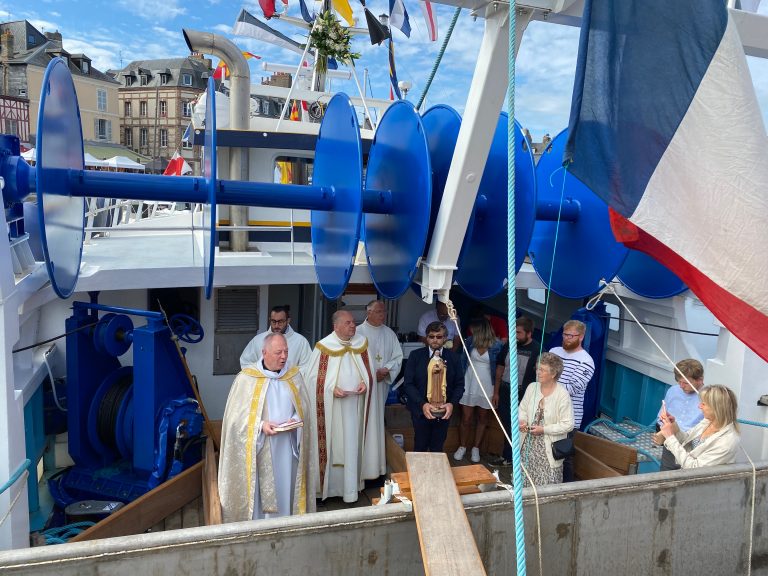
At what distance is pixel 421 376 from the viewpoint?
5023 mm

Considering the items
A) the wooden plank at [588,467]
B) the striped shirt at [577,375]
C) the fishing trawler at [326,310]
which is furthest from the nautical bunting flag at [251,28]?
the wooden plank at [588,467]

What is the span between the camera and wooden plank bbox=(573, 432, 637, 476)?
199 inches

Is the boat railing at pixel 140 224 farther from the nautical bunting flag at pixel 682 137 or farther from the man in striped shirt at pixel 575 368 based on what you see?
the nautical bunting flag at pixel 682 137

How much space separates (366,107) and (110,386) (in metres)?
5.32

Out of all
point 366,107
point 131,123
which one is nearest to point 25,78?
point 131,123

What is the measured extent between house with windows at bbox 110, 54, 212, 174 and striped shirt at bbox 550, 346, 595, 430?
197 feet

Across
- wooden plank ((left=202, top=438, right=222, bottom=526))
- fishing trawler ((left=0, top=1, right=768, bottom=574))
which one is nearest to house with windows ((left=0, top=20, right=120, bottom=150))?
fishing trawler ((left=0, top=1, right=768, bottom=574))

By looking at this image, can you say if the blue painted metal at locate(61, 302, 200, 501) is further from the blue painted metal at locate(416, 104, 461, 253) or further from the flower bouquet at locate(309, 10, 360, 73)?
the flower bouquet at locate(309, 10, 360, 73)

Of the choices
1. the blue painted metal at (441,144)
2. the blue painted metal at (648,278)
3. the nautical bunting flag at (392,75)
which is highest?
the nautical bunting flag at (392,75)

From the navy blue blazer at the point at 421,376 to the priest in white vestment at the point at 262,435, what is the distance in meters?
1.11

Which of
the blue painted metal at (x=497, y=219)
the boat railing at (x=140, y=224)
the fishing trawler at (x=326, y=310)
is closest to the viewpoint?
the fishing trawler at (x=326, y=310)

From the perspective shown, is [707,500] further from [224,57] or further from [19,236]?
[224,57]

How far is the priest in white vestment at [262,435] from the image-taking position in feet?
13.4

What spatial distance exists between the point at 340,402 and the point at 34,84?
172 ft
